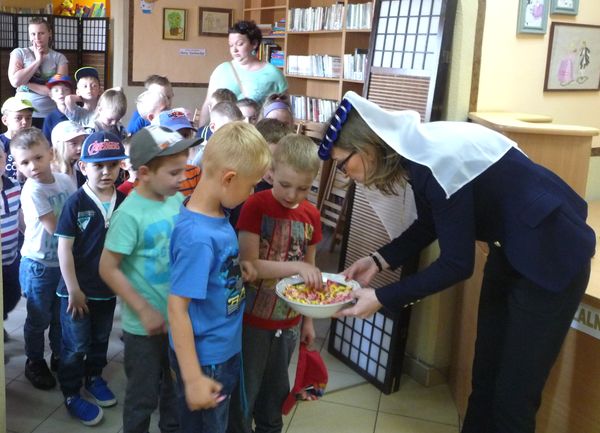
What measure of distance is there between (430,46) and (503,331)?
1358 millimetres

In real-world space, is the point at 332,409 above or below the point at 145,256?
below

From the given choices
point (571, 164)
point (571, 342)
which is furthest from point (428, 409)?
point (571, 164)

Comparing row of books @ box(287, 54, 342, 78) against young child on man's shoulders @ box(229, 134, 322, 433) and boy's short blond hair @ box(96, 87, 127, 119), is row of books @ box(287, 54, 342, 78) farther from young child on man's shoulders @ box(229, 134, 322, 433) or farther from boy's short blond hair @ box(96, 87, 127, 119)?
young child on man's shoulders @ box(229, 134, 322, 433)

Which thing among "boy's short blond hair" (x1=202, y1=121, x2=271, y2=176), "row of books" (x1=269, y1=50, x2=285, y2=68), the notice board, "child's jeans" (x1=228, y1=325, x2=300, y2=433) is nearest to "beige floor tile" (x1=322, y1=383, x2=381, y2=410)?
"child's jeans" (x1=228, y1=325, x2=300, y2=433)

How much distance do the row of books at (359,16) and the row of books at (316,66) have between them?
39 centimetres

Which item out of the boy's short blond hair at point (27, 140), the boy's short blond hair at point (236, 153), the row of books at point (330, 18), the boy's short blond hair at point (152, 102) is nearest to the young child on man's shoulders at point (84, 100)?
the boy's short blond hair at point (152, 102)

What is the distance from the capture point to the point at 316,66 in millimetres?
6324

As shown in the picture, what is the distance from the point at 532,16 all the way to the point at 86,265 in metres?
2.27

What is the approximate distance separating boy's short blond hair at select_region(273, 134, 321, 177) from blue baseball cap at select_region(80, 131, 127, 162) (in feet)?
2.49

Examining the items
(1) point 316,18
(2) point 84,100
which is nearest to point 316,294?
(2) point 84,100

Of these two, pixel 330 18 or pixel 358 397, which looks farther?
pixel 330 18

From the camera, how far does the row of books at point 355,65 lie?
5633mm

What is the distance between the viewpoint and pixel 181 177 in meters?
1.98

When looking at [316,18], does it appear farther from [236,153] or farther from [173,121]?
[236,153]
